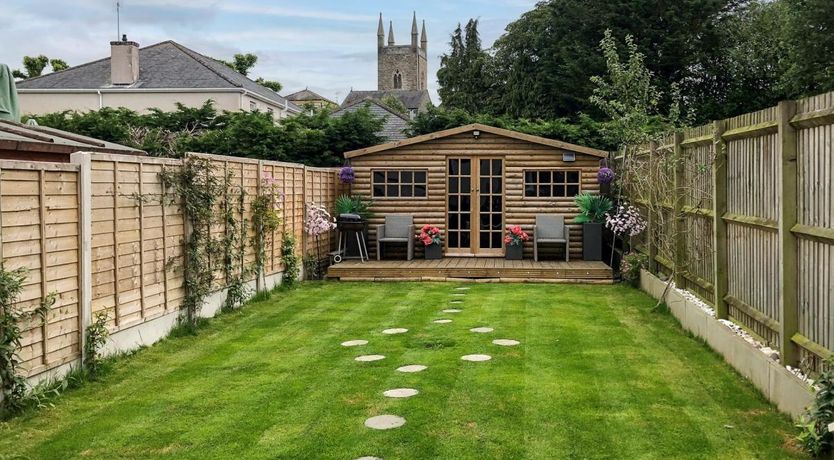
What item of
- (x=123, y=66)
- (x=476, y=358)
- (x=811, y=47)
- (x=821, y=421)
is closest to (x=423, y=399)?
(x=476, y=358)

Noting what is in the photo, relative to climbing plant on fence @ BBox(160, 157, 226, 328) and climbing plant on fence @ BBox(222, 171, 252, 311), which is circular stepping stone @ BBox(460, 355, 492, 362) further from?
climbing plant on fence @ BBox(222, 171, 252, 311)

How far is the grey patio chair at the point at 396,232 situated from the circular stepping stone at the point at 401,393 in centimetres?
861

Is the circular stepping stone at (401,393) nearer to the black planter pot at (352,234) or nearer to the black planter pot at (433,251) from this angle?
the black planter pot at (352,234)

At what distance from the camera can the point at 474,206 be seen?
47.5 ft

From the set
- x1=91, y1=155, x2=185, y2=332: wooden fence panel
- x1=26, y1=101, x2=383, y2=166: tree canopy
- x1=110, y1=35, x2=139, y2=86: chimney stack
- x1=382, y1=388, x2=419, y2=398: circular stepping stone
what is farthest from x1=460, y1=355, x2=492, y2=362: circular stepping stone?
x1=110, y1=35, x2=139, y2=86: chimney stack

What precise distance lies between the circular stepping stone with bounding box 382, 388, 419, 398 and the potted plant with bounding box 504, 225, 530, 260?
8.71m

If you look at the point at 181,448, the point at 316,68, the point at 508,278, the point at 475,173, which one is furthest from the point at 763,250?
the point at 316,68

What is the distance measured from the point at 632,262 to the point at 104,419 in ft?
28.1

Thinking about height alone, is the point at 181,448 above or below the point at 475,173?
below

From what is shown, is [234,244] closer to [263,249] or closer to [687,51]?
[263,249]

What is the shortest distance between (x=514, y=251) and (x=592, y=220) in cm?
154

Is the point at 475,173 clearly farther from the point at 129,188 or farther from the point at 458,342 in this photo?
the point at 129,188

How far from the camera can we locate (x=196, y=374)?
612 centimetres

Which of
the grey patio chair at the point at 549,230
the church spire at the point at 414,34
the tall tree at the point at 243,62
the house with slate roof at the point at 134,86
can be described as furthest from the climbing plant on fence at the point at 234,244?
the church spire at the point at 414,34
